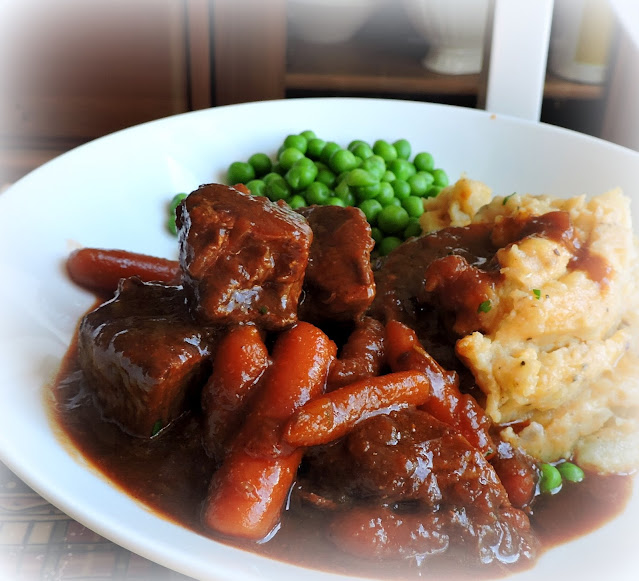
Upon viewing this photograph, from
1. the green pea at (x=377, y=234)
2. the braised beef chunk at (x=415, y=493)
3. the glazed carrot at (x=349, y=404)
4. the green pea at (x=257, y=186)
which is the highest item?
the green pea at (x=257, y=186)

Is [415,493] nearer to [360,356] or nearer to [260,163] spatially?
[360,356]

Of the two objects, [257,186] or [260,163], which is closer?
[257,186]

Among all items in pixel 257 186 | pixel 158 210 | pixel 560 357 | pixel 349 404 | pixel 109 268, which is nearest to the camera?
pixel 349 404

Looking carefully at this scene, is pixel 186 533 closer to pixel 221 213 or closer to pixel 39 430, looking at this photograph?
pixel 39 430

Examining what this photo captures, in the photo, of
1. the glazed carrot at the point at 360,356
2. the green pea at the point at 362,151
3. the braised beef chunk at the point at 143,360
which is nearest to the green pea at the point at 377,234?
the green pea at the point at 362,151

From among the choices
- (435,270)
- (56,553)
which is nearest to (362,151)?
(435,270)

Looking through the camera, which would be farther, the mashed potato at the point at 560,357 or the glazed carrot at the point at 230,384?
the mashed potato at the point at 560,357

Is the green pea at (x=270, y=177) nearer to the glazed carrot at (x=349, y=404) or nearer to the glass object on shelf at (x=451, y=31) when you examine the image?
the glazed carrot at (x=349, y=404)
